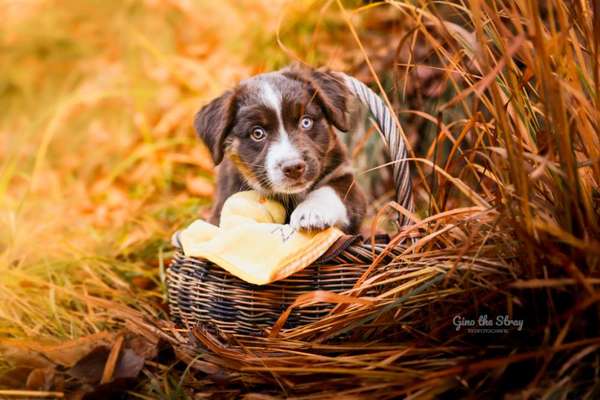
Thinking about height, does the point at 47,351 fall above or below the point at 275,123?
below

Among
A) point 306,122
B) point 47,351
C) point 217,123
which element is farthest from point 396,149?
point 47,351

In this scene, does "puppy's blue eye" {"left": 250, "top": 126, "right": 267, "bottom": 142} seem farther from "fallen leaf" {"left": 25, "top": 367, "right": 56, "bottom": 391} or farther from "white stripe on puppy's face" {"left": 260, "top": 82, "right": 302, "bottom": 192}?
"fallen leaf" {"left": 25, "top": 367, "right": 56, "bottom": 391}

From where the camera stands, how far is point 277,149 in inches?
123

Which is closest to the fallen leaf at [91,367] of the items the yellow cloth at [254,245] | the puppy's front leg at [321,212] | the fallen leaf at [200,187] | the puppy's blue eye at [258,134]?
the yellow cloth at [254,245]

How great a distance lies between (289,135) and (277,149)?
0.12 metres

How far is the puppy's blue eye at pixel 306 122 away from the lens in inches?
128

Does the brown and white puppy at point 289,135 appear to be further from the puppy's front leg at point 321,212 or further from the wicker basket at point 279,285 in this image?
the wicker basket at point 279,285

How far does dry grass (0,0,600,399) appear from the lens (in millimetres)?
2094

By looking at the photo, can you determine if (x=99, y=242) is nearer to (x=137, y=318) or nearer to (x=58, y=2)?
(x=137, y=318)

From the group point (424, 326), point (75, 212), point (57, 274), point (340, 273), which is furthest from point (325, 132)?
point (75, 212)

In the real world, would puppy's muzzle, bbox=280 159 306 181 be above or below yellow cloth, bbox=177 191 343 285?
above

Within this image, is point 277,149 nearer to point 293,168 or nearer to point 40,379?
point 293,168

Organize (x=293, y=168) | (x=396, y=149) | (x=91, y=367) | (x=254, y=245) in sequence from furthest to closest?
(x=293, y=168) < (x=396, y=149) < (x=254, y=245) < (x=91, y=367)

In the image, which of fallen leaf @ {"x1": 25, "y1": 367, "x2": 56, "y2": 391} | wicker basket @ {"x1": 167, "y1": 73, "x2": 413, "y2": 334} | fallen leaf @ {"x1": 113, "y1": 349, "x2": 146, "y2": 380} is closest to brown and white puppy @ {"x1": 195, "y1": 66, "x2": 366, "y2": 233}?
wicker basket @ {"x1": 167, "y1": 73, "x2": 413, "y2": 334}
